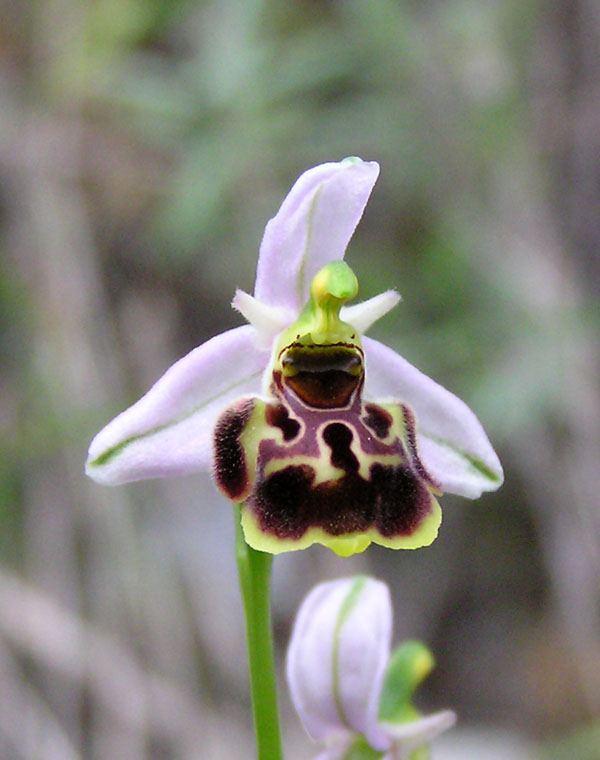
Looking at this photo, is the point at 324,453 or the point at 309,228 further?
the point at 309,228

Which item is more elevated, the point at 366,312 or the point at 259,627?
the point at 366,312

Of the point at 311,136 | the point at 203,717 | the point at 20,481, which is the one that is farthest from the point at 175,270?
the point at 203,717

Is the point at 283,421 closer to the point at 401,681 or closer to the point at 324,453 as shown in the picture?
the point at 324,453

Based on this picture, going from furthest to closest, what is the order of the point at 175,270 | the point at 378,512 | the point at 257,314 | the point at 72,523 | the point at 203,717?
the point at 175,270
the point at 72,523
the point at 203,717
the point at 257,314
the point at 378,512

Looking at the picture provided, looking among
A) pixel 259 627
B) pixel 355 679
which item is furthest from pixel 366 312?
pixel 355 679

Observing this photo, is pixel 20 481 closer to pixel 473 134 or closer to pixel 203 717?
pixel 203 717

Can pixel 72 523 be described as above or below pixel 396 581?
above

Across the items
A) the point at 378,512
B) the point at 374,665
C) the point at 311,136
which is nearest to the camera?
the point at 378,512
